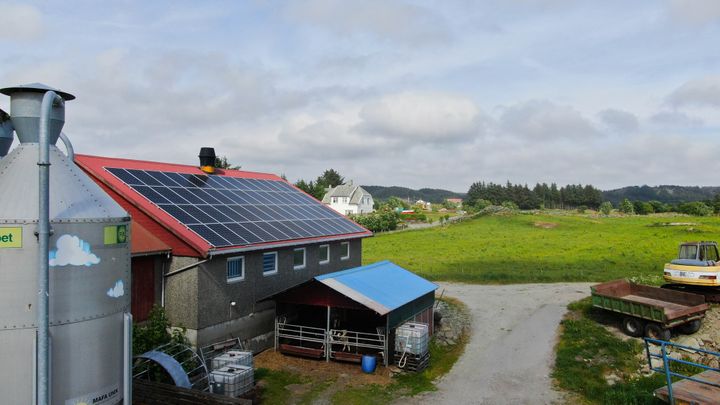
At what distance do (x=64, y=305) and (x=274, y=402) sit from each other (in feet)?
28.0

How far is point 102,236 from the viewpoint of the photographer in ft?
31.2

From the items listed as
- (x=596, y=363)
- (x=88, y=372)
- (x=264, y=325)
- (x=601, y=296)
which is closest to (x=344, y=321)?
(x=264, y=325)

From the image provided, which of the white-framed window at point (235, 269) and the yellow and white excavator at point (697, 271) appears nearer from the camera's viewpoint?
the white-framed window at point (235, 269)

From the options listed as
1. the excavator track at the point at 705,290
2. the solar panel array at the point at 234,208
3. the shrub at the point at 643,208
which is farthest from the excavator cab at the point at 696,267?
the shrub at the point at 643,208

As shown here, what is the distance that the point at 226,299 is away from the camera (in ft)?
62.5

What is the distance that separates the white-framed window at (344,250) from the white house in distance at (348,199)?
8958 cm

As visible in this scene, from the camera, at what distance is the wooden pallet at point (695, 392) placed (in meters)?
12.1

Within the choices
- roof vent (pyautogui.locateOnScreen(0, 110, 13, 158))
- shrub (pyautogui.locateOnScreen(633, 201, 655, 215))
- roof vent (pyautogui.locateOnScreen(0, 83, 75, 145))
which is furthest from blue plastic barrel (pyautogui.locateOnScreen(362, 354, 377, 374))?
shrub (pyautogui.locateOnScreen(633, 201, 655, 215))

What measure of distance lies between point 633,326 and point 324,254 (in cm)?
1515

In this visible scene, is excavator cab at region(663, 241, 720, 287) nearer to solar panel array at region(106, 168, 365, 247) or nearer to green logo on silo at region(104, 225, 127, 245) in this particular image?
solar panel array at region(106, 168, 365, 247)

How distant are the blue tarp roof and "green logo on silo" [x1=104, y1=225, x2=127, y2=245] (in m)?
9.77

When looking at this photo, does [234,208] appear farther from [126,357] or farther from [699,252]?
[699,252]

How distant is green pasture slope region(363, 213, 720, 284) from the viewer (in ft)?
132

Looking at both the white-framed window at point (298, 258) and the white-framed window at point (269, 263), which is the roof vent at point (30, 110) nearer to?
the white-framed window at point (269, 263)
